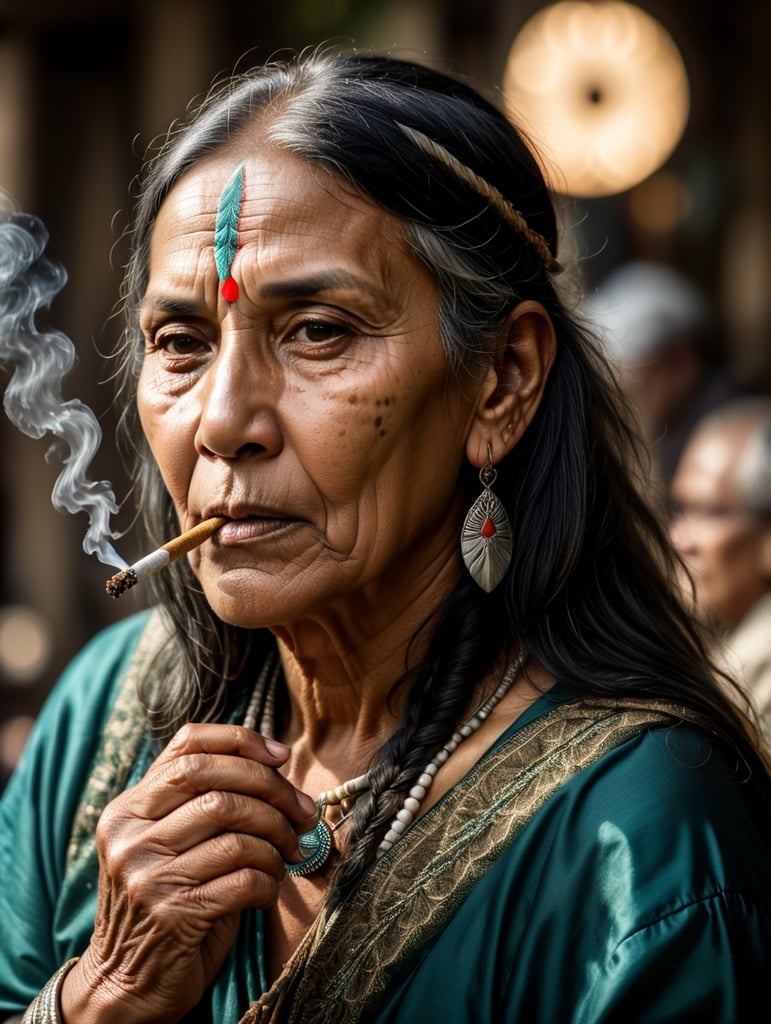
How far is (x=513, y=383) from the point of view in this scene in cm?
213

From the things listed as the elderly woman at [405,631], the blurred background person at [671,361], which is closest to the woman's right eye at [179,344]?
the elderly woman at [405,631]

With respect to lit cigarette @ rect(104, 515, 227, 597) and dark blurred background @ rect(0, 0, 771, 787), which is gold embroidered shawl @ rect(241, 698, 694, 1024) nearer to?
lit cigarette @ rect(104, 515, 227, 597)

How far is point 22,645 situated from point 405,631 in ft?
18.9

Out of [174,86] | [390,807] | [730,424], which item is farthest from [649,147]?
[390,807]

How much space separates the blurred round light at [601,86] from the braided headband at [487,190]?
5.76 metres

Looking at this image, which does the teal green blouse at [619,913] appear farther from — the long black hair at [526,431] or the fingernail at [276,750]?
the fingernail at [276,750]

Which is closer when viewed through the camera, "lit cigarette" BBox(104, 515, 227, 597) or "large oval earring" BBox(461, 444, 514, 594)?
"lit cigarette" BBox(104, 515, 227, 597)

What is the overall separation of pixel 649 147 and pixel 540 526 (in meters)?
6.87

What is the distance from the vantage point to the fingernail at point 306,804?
1.92 metres

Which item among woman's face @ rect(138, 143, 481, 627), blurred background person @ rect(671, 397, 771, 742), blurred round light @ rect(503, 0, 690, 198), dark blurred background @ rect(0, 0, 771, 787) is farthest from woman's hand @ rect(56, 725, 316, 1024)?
blurred round light @ rect(503, 0, 690, 198)

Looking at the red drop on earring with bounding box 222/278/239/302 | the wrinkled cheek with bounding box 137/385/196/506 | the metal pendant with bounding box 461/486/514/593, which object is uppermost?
the red drop on earring with bounding box 222/278/239/302

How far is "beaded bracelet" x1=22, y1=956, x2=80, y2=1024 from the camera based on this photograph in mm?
1993

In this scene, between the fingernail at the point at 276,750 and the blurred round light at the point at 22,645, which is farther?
the blurred round light at the point at 22,645

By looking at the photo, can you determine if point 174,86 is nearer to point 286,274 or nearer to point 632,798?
point 286,274
